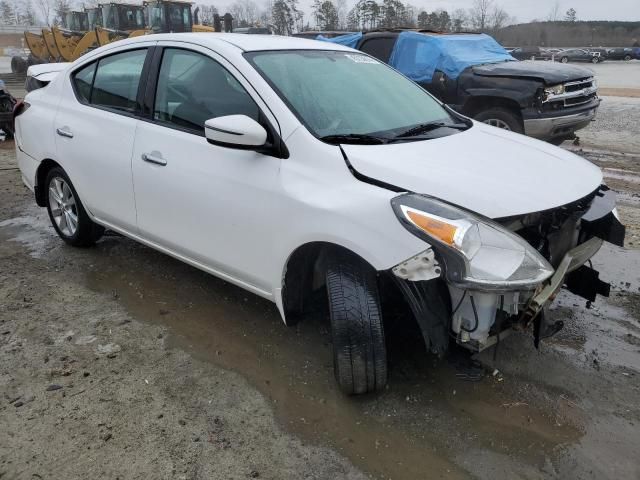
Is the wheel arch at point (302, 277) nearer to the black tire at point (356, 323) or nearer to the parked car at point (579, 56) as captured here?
the black tire at point (356, 323)

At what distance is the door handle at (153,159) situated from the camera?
3510 millimetres

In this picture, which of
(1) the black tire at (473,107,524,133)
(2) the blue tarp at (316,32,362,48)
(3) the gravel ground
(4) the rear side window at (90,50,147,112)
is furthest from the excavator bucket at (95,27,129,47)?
(4) the rear side window at (90,50,147,112)

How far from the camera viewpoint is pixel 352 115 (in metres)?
3.21

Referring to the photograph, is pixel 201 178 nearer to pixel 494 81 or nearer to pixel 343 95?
pixel 343 95

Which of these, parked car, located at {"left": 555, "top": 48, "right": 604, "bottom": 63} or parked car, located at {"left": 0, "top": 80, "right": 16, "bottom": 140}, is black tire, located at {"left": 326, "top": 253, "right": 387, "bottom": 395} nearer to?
parked car, located at {"left": 0, "top": 80, "right": 16, "bottom": 140}

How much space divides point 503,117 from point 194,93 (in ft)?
18.8

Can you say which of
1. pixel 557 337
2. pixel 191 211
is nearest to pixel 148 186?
pixel 191 211

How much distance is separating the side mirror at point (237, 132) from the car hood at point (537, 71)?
6094 millimetres

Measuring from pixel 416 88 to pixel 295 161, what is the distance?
1557 millimetres

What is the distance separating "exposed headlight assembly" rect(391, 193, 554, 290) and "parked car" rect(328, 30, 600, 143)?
582cm

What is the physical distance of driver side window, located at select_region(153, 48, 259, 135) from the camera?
324 cm

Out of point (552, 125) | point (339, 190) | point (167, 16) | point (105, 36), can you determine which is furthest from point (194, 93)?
point (167, 16)

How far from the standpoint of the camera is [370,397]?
9.53ft

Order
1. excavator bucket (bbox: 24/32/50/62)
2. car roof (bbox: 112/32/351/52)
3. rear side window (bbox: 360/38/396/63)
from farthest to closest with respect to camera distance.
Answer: excavator bucket (bbox: 24/32/50/62)
rear side window (bbox: 360/38/396/63)
car roof (bbox: 112/32/351/52)
